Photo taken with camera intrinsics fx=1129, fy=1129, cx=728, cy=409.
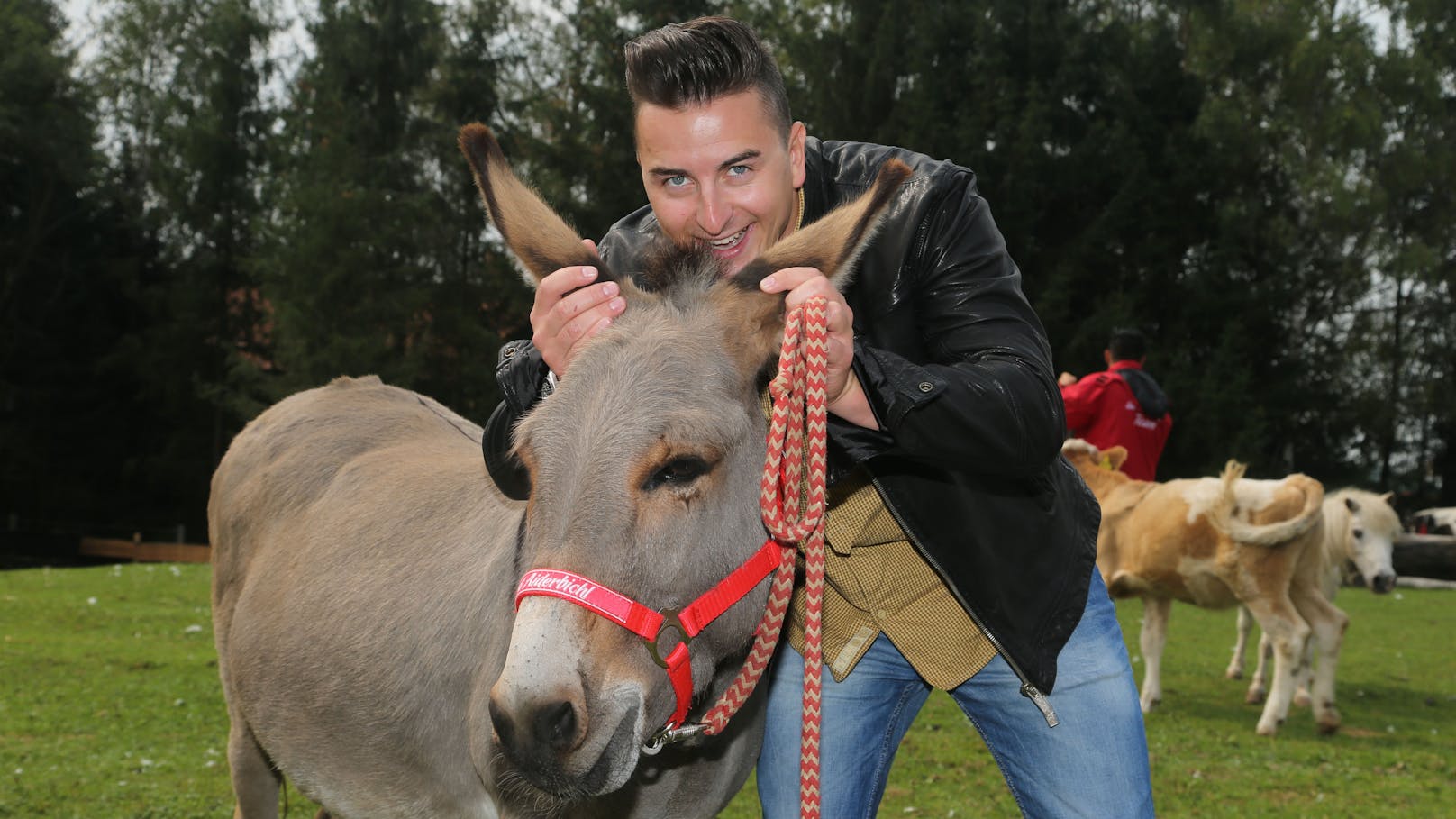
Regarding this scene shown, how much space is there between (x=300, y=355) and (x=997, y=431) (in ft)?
87.8

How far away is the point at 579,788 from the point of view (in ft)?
6.24

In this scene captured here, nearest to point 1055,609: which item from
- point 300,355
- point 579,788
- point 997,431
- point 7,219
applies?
point 997,431

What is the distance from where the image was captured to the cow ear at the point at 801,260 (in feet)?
6.82

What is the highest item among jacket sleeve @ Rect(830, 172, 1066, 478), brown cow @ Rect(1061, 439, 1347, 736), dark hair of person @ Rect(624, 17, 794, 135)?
dark hair of person @ Rect(624, 17, 794, 135)

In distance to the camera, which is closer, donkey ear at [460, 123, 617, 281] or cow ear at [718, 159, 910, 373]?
cow ear at [718, 159, 910, 373]

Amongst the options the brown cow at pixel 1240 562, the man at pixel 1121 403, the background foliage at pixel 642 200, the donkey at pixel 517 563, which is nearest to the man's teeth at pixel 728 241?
the donkey at pixel 517 563

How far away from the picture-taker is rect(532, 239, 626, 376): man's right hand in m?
2.16

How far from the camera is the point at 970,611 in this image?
8.11 feet

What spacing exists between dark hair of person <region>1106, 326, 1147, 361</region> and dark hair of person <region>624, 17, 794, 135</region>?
8358 mm

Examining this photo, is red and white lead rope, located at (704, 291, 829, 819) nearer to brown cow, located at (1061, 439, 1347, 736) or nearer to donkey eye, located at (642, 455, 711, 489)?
donkey eye, located at (642, 455, 711, 489)

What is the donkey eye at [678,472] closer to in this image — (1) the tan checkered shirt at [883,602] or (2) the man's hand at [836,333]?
(2) the man's hand at [836,333]

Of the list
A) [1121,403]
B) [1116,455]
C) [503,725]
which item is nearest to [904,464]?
[503,725]

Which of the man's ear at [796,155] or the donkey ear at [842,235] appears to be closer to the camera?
the donkey ear at [842,235]

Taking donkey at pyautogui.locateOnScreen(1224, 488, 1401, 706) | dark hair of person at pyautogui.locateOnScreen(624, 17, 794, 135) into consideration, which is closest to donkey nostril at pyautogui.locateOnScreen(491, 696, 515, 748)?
dark hair of person at pyautogui.locateOnScreen(624, 17, 794, 135)
